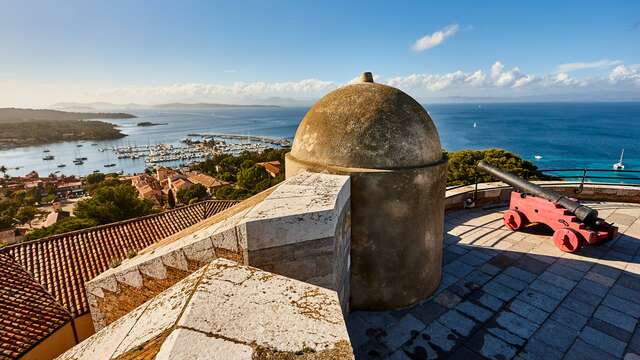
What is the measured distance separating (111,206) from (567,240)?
27167 millimetres

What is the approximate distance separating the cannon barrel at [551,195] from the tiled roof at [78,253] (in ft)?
40.3

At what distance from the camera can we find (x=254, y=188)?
35219 millimetres

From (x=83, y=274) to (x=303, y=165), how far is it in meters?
10.5

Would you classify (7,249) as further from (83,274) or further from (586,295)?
(586,295)

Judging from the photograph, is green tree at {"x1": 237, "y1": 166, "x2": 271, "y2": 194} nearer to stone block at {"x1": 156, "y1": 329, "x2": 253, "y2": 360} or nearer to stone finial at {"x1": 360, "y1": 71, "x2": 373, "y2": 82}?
stone finial at {"x1": 360, "y1": 71, "x2": 373, "y2": 82}

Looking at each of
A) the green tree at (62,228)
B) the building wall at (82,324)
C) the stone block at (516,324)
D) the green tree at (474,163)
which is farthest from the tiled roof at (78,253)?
the green tree at (474,163)

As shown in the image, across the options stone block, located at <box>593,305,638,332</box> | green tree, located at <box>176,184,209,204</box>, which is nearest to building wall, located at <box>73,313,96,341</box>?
stone block, located at <box>593,305,638,332</box>

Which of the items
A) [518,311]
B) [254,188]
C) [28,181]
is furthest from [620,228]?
[28,181]

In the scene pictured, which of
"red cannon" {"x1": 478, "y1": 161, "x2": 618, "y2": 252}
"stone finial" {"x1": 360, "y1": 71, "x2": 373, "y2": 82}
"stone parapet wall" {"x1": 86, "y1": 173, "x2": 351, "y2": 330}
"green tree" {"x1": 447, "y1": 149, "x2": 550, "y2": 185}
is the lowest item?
"green tree" {"x1": 447, "y1": 149, "x2": 550, "y2": 185}

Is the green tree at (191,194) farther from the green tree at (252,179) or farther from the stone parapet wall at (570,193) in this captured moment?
the stone parapet wall at (570,193)

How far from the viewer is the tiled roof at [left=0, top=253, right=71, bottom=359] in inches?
309

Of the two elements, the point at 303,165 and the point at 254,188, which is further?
the point at 254,188

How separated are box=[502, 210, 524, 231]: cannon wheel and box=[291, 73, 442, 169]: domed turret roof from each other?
3.80m

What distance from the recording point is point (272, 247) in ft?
10.1
